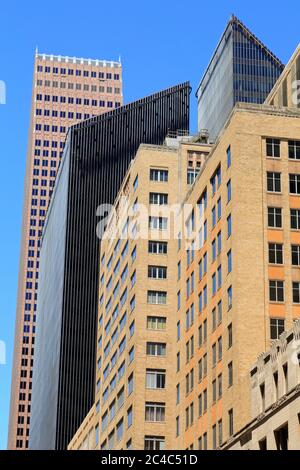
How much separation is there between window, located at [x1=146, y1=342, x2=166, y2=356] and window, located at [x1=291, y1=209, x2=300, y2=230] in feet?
102

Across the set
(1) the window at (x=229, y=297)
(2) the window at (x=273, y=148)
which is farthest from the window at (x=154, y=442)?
(2) the window at (x=273, y=148)

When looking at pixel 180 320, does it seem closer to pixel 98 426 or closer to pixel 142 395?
pixel 142 395

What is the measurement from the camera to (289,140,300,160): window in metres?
90.9

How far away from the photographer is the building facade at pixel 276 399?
68.9m

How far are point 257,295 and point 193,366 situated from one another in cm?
1563

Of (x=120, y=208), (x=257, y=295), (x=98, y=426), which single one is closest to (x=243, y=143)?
(x=257, y=295)

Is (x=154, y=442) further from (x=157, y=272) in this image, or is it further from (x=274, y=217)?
(x=274, y=217)

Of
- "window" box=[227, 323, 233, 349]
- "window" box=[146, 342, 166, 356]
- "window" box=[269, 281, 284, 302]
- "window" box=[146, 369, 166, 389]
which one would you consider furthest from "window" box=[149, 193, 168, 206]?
"window" box=[227, 323, 233, 349]

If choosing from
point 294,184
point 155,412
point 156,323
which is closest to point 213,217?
point 294,184

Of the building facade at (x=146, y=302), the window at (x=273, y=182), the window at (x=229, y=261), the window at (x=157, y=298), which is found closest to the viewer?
the window at (x=229, y=261)

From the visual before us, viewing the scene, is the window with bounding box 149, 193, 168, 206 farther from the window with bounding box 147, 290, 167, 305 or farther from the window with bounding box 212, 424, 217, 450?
the window with bounding box 212, 424, 217, 450

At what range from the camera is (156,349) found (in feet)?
374

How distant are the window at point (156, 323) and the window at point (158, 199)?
45.3 ft

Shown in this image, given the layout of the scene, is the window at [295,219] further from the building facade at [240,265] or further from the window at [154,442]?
the window at [154,442]
